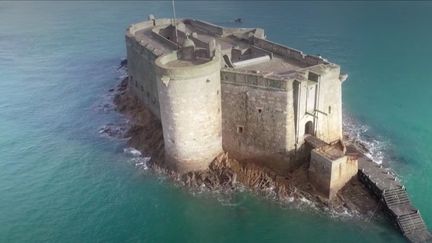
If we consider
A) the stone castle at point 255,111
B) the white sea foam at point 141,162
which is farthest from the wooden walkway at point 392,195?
the white sea foam at point 141,162

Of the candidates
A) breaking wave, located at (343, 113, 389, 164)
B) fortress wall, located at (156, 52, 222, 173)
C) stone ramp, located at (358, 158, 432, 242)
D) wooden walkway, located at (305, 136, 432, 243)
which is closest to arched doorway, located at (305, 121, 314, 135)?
wooden walkway, located at (305, 136, 432, 243)

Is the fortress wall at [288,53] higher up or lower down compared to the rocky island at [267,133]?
higher up

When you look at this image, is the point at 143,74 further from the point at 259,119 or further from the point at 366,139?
the point at 366,139

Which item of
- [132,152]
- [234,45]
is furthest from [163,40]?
[132,152]

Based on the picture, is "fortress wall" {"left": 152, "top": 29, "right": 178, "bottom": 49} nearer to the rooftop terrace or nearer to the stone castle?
the rooftop terrace

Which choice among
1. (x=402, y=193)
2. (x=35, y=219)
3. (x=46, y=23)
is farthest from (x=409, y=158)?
(x=46, y=23)

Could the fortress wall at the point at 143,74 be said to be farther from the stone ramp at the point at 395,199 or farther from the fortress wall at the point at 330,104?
the stone ramp at the point at 395,199

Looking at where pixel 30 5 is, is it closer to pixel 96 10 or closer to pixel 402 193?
pixel 96 10
